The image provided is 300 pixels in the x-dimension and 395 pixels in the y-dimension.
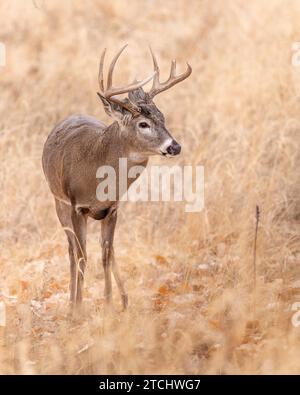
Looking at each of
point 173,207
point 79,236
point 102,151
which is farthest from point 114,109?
point 173,207

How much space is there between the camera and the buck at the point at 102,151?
20.3ft

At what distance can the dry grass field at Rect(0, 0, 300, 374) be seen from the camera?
5.86 metres

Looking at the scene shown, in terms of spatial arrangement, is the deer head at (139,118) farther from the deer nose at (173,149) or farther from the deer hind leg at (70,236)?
the deer hind leg at (70,236)

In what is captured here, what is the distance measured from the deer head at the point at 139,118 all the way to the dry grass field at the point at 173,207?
4.21 ft

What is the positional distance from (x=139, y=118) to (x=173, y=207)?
122 inches

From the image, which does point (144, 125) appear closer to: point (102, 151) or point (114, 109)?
point (114, 109)

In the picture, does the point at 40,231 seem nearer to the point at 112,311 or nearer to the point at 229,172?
the point at 229,172

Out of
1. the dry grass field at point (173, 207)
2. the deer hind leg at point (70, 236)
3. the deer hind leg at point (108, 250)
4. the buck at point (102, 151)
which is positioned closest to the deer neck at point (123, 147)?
the buck at point (102, 151)

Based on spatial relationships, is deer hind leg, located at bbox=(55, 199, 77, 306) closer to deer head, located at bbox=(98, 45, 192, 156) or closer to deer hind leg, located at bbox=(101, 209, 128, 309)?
deer hind leg, located at bbox=(101, 209, 128, 309)

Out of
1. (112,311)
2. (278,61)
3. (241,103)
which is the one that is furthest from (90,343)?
(278,61)

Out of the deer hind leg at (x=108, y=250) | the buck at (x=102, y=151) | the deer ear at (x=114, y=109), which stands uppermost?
the deer ear at (x=114, y=109)

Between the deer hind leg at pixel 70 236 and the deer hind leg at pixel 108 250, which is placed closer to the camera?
the deer hind leg at pixel 108 250

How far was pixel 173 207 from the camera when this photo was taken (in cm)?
920

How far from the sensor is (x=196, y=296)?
7.09m
